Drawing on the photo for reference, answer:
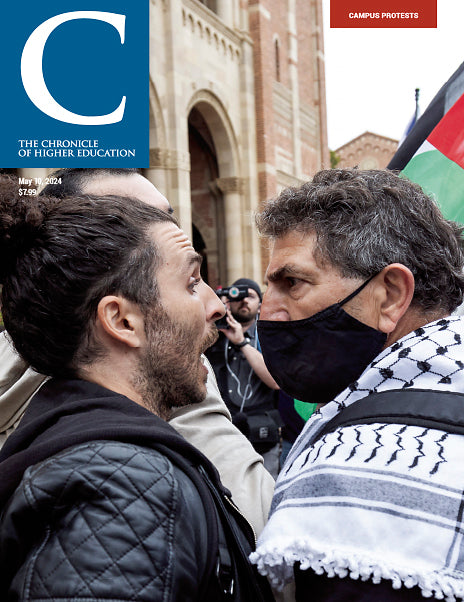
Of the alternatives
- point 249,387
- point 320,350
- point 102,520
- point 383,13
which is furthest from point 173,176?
point 102,520

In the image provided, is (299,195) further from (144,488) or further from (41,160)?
(41,160)

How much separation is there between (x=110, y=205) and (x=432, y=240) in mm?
815

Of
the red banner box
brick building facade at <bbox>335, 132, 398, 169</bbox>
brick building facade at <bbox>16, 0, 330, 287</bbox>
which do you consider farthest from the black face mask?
brick building facade at <bbox>335, 132, 398, 169</bbox>

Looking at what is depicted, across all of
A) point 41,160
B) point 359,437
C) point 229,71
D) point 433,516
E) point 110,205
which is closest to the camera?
point 433,516

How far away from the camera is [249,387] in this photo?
15.1 ft

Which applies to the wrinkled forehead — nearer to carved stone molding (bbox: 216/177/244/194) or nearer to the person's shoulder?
the person's shoulder

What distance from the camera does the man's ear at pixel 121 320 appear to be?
4.31 ft

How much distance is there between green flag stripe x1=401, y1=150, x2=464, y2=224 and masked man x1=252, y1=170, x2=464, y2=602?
4.21 feet

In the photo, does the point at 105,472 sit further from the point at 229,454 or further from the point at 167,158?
the point at 167,158

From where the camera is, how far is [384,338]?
60.8 inches

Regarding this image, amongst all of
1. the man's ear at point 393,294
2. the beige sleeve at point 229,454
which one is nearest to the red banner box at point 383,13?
the man's ear at point 393,294

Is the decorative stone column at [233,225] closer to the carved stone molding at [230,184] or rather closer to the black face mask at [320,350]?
the carved stone molding at [230,184]

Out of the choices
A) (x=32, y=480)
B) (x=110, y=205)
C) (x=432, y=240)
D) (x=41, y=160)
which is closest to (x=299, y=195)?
(x=432, y=240)

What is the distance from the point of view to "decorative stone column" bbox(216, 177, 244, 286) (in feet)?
47.7
